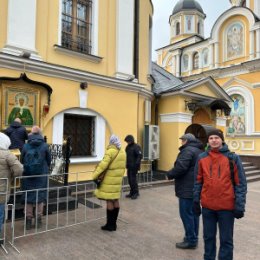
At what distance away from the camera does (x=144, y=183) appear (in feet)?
29.7

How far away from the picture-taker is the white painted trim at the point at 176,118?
35.4ft

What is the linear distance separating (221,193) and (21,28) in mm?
6322

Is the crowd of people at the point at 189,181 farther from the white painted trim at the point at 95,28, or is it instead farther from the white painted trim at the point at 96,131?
the white painted trim at the point at 95,28

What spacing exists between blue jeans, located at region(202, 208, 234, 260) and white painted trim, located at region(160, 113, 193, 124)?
761cm

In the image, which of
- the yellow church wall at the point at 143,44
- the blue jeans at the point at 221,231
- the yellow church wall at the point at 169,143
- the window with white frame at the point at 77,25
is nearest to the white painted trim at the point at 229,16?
the yellow church wall at the point at 143,44

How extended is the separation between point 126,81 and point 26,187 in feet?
17.6

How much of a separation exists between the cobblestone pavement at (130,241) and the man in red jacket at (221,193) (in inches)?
30.3

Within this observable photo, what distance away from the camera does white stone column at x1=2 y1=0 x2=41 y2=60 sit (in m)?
6.92

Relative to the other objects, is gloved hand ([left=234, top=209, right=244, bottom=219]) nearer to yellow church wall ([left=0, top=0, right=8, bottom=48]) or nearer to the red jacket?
the red jacket

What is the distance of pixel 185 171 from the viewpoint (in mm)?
4102

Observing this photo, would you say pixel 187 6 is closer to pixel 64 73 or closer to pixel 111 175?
pixel 64 73

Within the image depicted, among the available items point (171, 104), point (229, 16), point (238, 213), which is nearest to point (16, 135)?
point (238, 213)

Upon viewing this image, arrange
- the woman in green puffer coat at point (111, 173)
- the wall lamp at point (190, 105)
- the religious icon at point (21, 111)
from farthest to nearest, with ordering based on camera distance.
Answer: the wall lamp at point (190, 105) → the religious icon at point (21, 111) → the woman in green puffer coat at point (111, 173)

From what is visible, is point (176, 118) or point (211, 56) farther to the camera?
point (211, 56)
